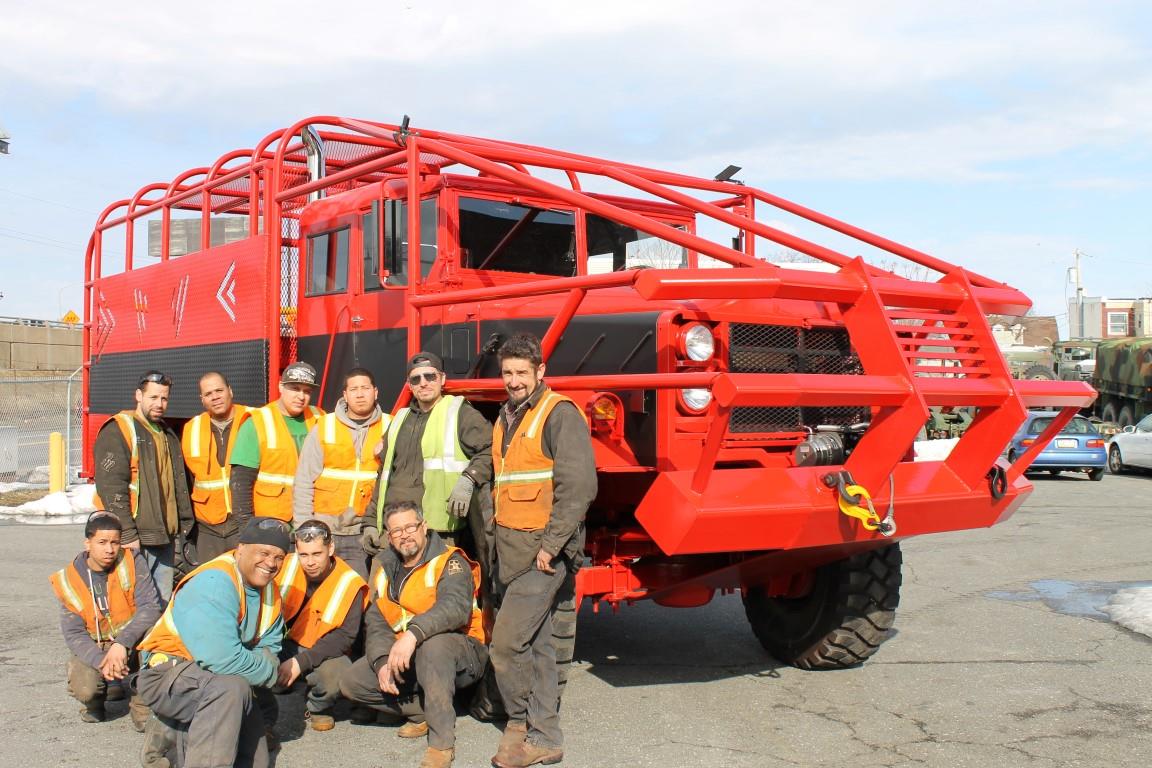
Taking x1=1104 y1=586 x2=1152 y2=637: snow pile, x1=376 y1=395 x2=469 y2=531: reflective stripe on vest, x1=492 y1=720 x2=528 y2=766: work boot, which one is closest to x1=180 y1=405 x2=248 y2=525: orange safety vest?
x1=376 y1=395 x2=469 y2=531: reflective stripe on vest

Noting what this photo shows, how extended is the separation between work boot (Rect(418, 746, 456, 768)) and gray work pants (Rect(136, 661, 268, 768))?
2.02ft

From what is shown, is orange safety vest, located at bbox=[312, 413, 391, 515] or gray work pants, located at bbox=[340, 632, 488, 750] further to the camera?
orange safety vest, located at bbox=[312, 413, 391, 515]

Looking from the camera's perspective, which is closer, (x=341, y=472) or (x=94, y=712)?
(x=94, y=712)

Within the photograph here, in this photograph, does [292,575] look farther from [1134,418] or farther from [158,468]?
[1134,418]

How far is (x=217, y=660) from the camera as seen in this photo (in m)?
4.19

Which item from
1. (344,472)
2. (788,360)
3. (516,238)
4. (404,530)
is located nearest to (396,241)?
(516,238)

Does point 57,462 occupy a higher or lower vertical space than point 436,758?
higher

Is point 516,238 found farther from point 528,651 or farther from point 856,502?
point 856,502

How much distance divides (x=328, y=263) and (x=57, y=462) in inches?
341

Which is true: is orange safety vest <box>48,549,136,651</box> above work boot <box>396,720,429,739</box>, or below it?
above

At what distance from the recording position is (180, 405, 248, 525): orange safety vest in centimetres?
587

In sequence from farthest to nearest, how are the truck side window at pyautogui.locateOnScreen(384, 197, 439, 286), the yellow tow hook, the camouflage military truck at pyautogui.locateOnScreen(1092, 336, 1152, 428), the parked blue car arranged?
the camouflage military truck at pyautogui.locateOnScreen(1092, 336, 1152, 428), the parked blue car, the truck side window at pyautogui.locateOnScreen(384, 197, 439, 286), the yellow tow hook

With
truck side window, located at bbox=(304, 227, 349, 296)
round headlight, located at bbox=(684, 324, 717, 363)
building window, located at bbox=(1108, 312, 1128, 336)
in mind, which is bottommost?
round headlight, located at bbox=(684, 324, 717, 363)

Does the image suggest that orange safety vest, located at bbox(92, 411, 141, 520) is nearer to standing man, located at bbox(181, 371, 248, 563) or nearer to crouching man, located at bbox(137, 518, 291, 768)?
standing man, located at bbox(181, 371, 248, 563)
